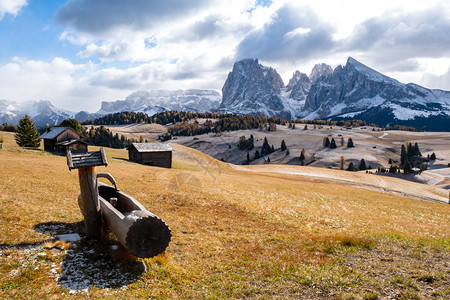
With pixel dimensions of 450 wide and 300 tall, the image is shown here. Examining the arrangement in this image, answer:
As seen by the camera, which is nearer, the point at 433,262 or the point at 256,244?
the point at 433,262

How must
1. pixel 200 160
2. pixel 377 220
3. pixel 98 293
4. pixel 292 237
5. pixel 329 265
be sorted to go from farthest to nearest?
1. pixel 200 160
2. pixel 377 220
3. pixel 292 237
4. pixel 329 265
5. pixel 98 293

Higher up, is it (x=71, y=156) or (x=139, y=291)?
(x=71, y=156)

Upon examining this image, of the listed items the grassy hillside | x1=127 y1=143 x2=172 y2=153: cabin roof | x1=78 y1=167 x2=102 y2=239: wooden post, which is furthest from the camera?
x1=127 y1=143 x2=172 y2=153: cabin roof

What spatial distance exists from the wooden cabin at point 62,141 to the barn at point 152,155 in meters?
11.6

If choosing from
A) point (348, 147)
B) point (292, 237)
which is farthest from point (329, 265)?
point (348, 147)

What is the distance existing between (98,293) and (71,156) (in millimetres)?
5209

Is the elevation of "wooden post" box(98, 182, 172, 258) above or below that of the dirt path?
above

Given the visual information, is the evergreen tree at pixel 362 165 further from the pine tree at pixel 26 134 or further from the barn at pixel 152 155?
the pine tree at pixel 26 134

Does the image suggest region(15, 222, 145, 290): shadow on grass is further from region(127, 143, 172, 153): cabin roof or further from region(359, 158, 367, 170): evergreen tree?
region(359, 158, 367, 170): evergreen tree

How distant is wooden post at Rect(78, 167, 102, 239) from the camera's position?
35.3 ft

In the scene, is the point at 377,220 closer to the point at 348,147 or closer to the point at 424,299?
the point at 424,299

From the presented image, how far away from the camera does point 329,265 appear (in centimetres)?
1011

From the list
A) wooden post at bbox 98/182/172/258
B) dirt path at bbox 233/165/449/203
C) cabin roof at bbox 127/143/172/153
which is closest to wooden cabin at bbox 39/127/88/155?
cabin roof at bbox 127/143/172/153

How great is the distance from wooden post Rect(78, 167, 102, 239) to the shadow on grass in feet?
1.34
